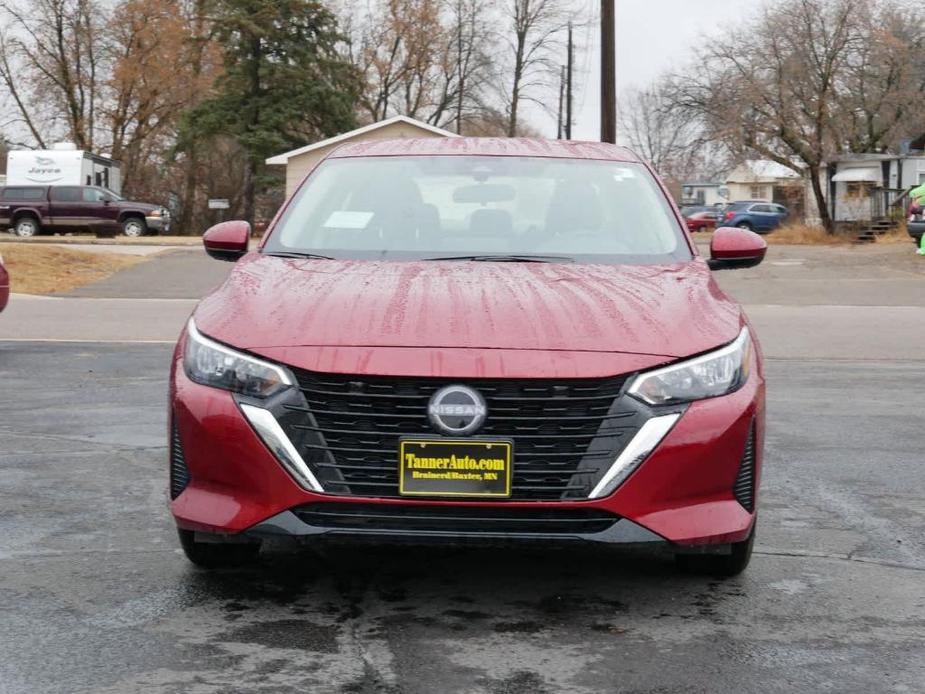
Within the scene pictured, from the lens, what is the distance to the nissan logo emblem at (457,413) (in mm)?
3996

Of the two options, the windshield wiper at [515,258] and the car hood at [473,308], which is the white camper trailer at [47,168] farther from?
the car hood at [473,308]

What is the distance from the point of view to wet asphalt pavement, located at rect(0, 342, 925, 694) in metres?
3.71

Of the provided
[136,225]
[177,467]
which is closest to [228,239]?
[177,467]

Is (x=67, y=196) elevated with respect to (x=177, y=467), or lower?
elevated

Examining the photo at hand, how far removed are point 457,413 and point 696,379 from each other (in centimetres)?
72

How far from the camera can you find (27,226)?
43.9m

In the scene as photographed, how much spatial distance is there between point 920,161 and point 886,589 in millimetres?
48386

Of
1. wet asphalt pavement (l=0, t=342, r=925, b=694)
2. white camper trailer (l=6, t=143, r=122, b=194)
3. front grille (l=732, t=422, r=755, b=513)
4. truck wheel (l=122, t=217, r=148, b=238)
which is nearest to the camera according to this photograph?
wet asphalt pavement (l=0, t=342, r=925, b=694)

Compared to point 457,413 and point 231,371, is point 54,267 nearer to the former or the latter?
point 231,371

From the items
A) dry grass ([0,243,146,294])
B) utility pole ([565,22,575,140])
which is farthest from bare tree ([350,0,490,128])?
dry grass ([0,243,146,294])

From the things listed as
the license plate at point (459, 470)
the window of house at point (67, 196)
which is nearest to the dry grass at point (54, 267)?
the window of house at point (67, 196)

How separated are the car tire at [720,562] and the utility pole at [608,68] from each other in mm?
23104

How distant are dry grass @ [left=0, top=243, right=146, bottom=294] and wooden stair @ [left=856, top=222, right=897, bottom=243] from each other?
2500cm

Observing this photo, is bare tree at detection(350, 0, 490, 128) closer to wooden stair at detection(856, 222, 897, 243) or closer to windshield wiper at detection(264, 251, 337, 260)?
wooden stair at detection(856, 222, 897, 243)
